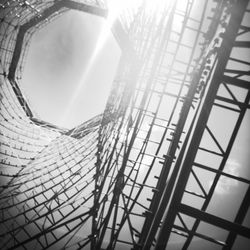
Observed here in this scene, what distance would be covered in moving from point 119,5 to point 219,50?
36.0 ft

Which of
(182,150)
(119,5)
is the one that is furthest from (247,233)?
(119,5)

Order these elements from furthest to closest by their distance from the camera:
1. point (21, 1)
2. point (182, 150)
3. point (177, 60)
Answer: point (21, 1), point (177, 60), point (182, 150)

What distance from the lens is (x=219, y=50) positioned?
16.2 ft

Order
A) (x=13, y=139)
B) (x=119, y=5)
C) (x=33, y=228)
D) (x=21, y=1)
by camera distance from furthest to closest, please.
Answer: (x=33, y=228), (x=13, y=139), (x=21, y=1), (x=119, y=5)

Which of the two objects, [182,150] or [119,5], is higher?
[119,5]

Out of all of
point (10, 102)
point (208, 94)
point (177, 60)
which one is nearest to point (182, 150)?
point (208, 94)

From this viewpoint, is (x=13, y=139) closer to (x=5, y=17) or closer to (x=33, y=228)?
(x=5, y=17)

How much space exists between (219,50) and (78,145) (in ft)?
51.4

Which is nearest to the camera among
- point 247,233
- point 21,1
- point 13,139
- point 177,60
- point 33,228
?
point 247,233

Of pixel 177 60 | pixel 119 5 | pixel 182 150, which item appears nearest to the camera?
pixel 182 150

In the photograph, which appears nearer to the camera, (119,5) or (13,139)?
(119,5)

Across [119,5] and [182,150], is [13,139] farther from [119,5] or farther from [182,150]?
[182,150]

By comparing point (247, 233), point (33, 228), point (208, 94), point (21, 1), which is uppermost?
point (21, 1)

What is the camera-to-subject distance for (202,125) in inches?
196
